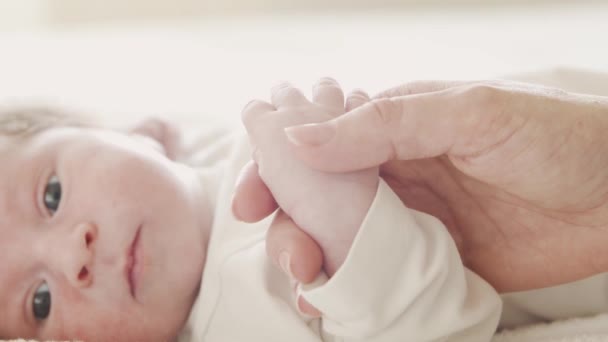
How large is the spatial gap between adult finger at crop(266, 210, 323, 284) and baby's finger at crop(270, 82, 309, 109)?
5.5 inches

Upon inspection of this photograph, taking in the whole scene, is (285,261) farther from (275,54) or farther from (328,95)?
(275,54)

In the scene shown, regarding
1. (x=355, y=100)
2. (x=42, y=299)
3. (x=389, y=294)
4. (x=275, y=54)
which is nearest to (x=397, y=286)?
(x=389, y=294)

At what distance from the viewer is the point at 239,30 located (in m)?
2.11

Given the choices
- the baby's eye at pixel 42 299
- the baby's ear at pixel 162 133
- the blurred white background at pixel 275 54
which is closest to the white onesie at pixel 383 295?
the baby's eye at pixel 42 299

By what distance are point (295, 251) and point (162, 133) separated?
2.06 ft

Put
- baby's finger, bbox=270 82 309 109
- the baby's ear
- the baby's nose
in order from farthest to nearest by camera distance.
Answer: the baby's ear
the baby's nose
baby's finger, bbox=270 82 309 109

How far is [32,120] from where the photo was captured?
1169 mm

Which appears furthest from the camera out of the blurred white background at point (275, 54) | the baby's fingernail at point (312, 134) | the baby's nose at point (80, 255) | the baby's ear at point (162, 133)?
the blurred white background at point (275, 54)

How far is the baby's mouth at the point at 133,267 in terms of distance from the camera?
0.98 m

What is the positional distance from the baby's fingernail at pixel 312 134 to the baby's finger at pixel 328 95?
0.11 m

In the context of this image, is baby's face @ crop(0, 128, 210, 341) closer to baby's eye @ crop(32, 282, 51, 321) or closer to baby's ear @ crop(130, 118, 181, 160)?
baby's eye @ crop(32, 282, 51, 321)

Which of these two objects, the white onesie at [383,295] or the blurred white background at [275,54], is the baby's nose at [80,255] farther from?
the blurred white background at [275,54]

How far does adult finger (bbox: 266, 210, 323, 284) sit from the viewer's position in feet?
2.47

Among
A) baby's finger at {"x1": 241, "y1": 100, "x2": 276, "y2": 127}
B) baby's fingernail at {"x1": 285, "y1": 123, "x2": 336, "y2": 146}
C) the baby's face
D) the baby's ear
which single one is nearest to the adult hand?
baby's fingernail at {"x1": 285, "y1": 123, "x2": 336, "y2": 146}
